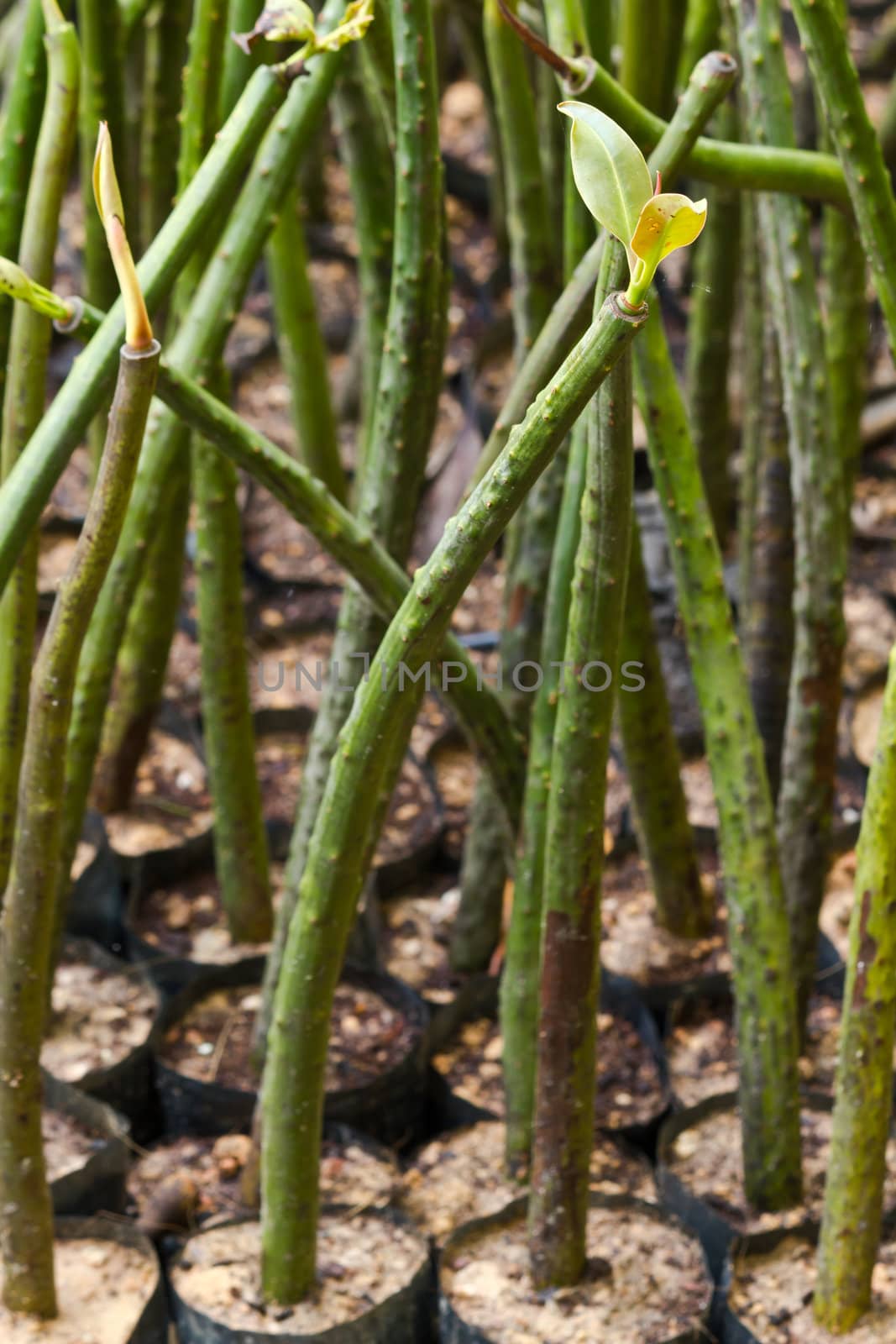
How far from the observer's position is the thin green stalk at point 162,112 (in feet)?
4.90

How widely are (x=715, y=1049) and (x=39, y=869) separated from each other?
781 mm

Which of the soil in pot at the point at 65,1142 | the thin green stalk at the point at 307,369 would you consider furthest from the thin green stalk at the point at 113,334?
the thin green stalk at the point at 307,369

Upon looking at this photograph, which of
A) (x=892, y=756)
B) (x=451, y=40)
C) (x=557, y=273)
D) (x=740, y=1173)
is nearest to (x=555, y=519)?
(x=557, y=273)

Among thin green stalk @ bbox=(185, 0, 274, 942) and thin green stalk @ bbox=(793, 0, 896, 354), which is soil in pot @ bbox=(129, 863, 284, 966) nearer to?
thin green stalk @ bbox=(185, 0, 274, 942)

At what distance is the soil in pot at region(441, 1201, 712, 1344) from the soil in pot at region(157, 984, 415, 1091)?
26 centimetres

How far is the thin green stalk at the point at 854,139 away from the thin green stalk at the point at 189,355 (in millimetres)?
315

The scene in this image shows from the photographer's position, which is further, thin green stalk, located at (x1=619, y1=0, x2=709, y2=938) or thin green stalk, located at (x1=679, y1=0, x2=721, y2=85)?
thin green stalk, located at (x1=679, y1=0, x2=721, y2=85)

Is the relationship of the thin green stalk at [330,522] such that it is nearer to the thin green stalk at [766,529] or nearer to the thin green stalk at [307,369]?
the thin green stalk at [766,529]

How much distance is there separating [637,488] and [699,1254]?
1.30 m

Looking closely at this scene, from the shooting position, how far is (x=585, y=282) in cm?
96

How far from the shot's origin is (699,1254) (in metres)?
1.12

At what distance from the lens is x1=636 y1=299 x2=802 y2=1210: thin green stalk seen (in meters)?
1.09

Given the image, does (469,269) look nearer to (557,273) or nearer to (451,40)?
(451,40)

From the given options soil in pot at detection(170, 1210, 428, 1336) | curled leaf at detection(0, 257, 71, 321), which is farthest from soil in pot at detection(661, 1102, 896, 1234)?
curled leaf at detection(0, 257, 71, 321)
